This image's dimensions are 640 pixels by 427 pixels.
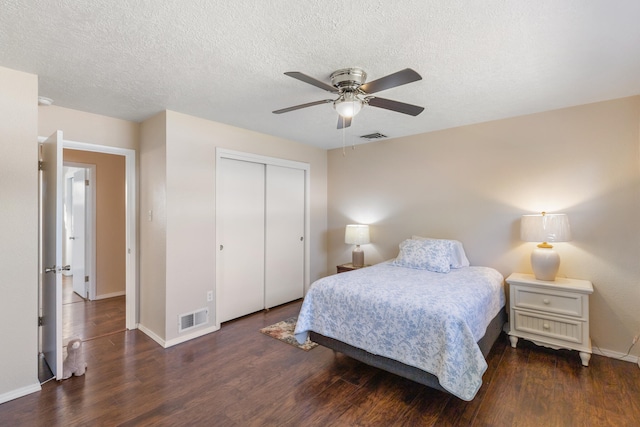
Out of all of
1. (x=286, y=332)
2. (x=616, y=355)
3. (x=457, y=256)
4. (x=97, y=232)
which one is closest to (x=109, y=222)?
(x=97, y=232)

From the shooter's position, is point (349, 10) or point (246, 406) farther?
point (246, 406)

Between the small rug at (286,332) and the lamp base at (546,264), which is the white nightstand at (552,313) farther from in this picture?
the small rug at (286,332)

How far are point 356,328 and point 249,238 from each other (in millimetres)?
2019

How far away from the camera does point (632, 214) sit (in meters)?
2.66

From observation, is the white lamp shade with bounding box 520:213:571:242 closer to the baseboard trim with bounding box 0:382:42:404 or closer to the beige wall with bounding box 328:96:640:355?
the beige wall with bounding box 328:96:640:355

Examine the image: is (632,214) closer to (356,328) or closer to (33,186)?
(356,328)

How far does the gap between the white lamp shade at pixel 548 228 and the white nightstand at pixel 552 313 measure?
408mm

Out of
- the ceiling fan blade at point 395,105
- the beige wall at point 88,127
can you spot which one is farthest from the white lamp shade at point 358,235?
the beige wall at point 88,127

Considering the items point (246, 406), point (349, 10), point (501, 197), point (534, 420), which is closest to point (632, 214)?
point (501, 197)

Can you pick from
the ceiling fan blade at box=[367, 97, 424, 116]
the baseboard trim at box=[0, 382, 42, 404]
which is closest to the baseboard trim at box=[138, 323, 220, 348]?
the baseboard trim at box=[0, 382, 42, 404]

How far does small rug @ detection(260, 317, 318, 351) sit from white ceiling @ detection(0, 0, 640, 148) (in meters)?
2.33

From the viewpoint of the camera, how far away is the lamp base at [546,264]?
2758 millimetres

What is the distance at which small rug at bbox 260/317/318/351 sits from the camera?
297 cm

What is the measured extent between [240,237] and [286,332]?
4.19 ft
